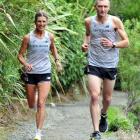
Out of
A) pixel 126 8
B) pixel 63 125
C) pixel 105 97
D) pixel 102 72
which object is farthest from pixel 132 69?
pixel 126 8

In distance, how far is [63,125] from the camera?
11.0 m

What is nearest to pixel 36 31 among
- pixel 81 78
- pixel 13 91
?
pixel 13 91

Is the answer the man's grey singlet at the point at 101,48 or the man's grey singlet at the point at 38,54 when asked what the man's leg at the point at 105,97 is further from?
the man's grey singlet at the point at 38,54

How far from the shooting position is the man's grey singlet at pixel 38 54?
8680mm

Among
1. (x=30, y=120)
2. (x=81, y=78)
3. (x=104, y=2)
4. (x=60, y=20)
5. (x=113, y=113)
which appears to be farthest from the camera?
(x=81, y=78)

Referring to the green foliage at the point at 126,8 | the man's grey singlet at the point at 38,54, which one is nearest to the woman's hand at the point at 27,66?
the man's grey singlet at the point at 38,54

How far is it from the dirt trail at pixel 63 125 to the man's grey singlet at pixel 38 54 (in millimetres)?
1211

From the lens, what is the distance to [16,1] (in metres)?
10.7

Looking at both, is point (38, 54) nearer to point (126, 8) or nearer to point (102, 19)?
point (102, 19)

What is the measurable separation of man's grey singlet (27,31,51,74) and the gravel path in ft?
3.97

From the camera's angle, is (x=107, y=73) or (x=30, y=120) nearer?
(x=107, y=73)

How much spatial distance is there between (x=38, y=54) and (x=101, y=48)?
90 centimetres

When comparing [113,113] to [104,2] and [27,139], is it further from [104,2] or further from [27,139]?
[104,2]

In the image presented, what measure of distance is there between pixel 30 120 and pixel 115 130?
165 centimetres
